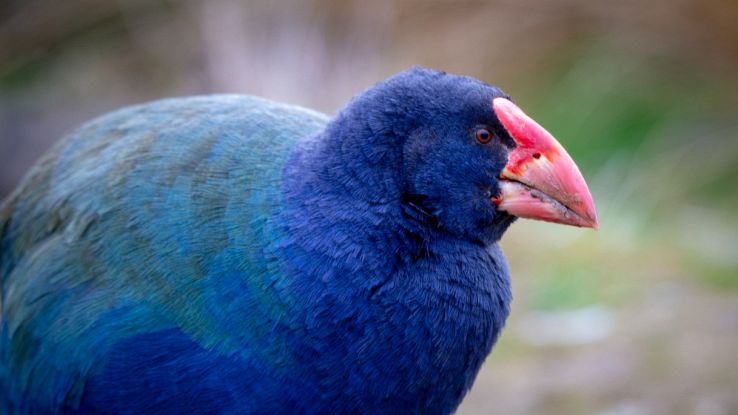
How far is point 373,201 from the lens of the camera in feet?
7.84

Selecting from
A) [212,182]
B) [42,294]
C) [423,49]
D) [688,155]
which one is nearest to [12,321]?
[42,294]

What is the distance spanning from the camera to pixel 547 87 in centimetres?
669

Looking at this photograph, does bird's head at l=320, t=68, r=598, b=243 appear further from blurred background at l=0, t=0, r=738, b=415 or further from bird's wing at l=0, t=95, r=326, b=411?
blurred background at l=0, t=0, r=738, b=415

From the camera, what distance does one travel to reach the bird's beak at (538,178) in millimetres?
2363

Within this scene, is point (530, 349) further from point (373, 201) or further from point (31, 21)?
point (31, 21)

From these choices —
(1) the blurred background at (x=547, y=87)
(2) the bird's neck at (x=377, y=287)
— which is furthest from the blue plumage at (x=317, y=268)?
(1) the blurred background at (x=547, y=87)

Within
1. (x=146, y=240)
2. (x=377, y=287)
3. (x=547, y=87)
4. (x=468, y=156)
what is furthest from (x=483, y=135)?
(x=547, y=87)

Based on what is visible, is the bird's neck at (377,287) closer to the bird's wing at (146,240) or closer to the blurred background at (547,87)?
the bird's wing at (146,240)

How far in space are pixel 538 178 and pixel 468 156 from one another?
0.59ft

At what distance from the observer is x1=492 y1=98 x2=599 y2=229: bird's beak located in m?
2.36

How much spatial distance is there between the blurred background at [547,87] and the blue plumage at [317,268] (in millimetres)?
1624

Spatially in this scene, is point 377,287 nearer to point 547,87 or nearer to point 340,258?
point 340,258

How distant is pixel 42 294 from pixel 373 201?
Result: 1077mm

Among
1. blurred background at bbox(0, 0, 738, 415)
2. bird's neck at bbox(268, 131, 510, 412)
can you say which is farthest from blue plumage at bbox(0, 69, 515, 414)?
blurred background at bbox(0, 0, 738, 415)
